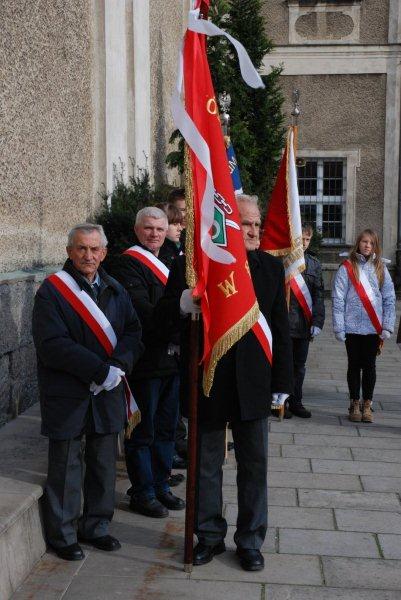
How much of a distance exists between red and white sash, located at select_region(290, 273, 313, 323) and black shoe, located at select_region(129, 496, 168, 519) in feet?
11.1

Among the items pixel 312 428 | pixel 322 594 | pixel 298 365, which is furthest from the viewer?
pixel 298 365

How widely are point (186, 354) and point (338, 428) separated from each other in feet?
11.3

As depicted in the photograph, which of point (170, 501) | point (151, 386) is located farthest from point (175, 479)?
point (151, 386)

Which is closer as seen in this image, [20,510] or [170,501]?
[20,510]

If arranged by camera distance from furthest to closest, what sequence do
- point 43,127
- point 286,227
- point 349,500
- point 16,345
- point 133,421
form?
point 286,227 → point 43,127 → point 16,345 → point 349,500 → point 133,421

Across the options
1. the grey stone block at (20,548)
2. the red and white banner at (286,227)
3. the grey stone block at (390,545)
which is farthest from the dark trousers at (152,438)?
the red and white banner at (286,227)

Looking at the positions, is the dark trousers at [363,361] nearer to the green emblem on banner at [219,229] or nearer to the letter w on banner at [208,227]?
the letter w on banner at [208,227]

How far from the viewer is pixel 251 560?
166 inches

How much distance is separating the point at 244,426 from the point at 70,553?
3.57 ft

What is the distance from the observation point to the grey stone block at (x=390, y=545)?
4.45 metres

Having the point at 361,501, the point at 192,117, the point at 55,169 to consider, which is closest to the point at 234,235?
the point at 192,117

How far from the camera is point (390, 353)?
12344mm

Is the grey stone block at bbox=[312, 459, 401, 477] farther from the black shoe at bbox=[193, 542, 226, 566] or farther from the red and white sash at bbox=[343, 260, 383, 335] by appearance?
the black shoe at bbox=[193, 542, 226, 566]

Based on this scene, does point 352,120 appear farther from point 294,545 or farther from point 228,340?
point 228,340
